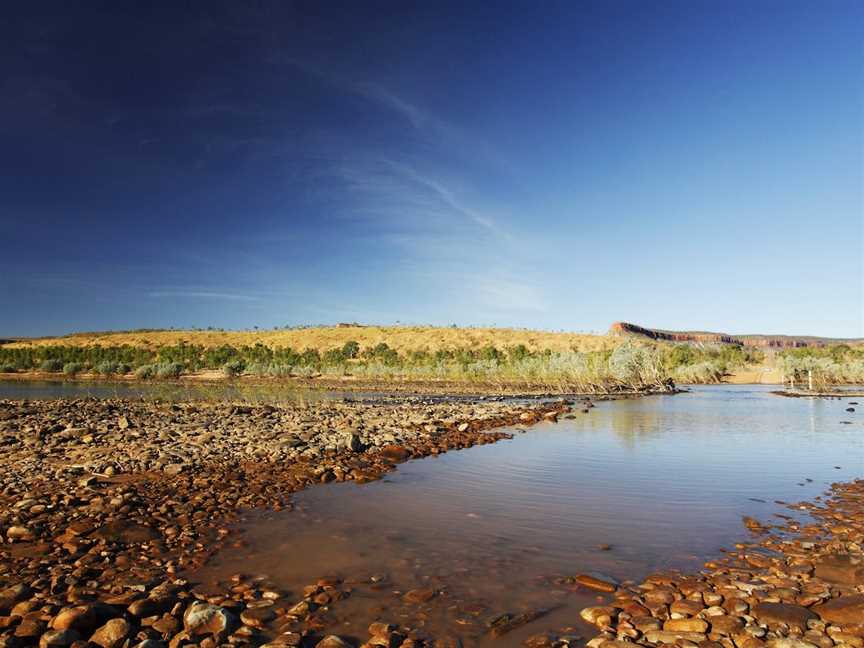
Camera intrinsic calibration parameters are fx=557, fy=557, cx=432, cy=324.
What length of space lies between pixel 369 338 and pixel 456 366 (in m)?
54.4

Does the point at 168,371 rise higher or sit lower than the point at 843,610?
higher

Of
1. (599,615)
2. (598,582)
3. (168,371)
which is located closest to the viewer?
(599,615)

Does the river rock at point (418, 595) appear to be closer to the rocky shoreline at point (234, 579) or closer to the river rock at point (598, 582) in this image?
the rocky shoreline at point (234, 579)

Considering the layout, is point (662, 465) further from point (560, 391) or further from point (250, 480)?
point (560, 391)

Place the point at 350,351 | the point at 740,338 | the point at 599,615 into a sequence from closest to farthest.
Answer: the point at 599,615
the point at 350,351
the point at 740,338

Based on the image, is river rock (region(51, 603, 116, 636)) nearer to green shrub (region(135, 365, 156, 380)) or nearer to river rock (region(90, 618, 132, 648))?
river rock (region(90, 618, 132, 648))

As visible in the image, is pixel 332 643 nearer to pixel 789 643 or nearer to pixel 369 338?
pixel 789 643

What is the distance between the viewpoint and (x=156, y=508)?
26.7ft

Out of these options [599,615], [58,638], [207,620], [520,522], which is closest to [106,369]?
[520,522]

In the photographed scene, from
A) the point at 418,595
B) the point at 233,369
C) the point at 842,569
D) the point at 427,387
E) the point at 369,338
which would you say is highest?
the point at 369,338

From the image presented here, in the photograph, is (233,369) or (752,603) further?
(233,369)

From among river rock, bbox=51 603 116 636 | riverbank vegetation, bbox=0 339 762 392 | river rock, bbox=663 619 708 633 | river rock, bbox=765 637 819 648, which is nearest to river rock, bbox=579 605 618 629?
river rock, bbox=663 619 708 633

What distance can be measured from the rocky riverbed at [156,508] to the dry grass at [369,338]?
255ft

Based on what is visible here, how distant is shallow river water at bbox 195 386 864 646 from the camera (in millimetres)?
5484
